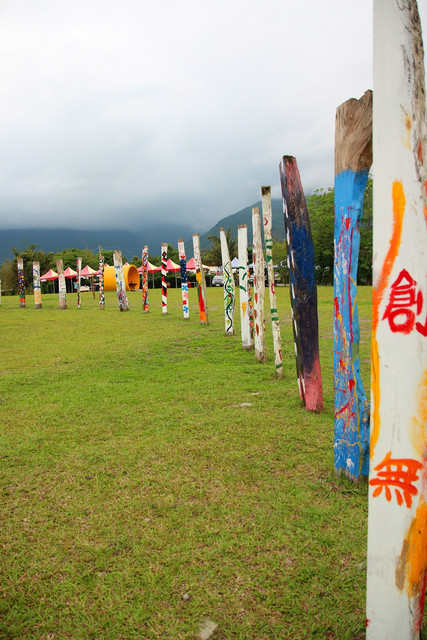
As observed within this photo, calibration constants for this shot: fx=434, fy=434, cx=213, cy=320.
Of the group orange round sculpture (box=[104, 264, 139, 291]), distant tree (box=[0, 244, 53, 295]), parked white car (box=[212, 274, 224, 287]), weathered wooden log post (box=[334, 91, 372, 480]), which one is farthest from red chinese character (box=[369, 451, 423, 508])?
distant tree (box=[0, 244, 53, 295])

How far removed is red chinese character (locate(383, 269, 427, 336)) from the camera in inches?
61.7

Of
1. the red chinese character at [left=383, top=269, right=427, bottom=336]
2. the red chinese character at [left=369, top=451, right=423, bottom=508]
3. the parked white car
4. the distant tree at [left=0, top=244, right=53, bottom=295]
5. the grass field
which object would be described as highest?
the distant tree at [left=0, top=244, right=53, bottom=295]

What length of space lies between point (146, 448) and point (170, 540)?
4.06ft

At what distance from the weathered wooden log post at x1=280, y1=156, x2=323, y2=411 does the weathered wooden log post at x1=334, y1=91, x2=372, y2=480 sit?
1.12 metres

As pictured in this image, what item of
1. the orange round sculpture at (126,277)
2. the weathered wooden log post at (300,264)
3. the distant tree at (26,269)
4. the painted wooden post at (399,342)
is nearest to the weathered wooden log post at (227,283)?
Answer: the weathered wooden log post at (300,264)

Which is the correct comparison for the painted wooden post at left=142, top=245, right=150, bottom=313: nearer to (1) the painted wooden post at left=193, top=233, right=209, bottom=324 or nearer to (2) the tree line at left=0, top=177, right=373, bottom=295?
(1) the painted wooden post at left=193, top=233, right=209, bottom=324

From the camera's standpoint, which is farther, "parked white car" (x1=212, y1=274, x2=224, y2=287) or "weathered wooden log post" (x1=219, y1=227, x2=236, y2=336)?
"parked white car" (x1=212, y1=274, x2=224, y2=287)

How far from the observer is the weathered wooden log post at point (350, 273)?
8.65ft

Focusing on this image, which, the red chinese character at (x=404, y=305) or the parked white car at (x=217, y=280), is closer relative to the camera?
the red chinese character at (x=404, y=305)

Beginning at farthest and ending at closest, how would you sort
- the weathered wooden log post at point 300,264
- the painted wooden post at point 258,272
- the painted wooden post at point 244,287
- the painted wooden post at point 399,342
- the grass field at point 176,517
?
the painted wooden post at point 244,287 → the painted wooden post at point 258,272 → the weathered wooden log post at point 300,264 → the grass field at point 176,517 → the painted wooden post at point 399,342

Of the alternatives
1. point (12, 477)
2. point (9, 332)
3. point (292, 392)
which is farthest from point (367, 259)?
point (12, 477)

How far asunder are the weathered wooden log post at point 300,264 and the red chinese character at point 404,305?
2366 millimetres

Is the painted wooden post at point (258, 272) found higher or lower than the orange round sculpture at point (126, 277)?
lower

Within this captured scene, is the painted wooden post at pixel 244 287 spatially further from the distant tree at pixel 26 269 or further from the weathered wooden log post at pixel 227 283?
the distant tree at pixel 26 269
